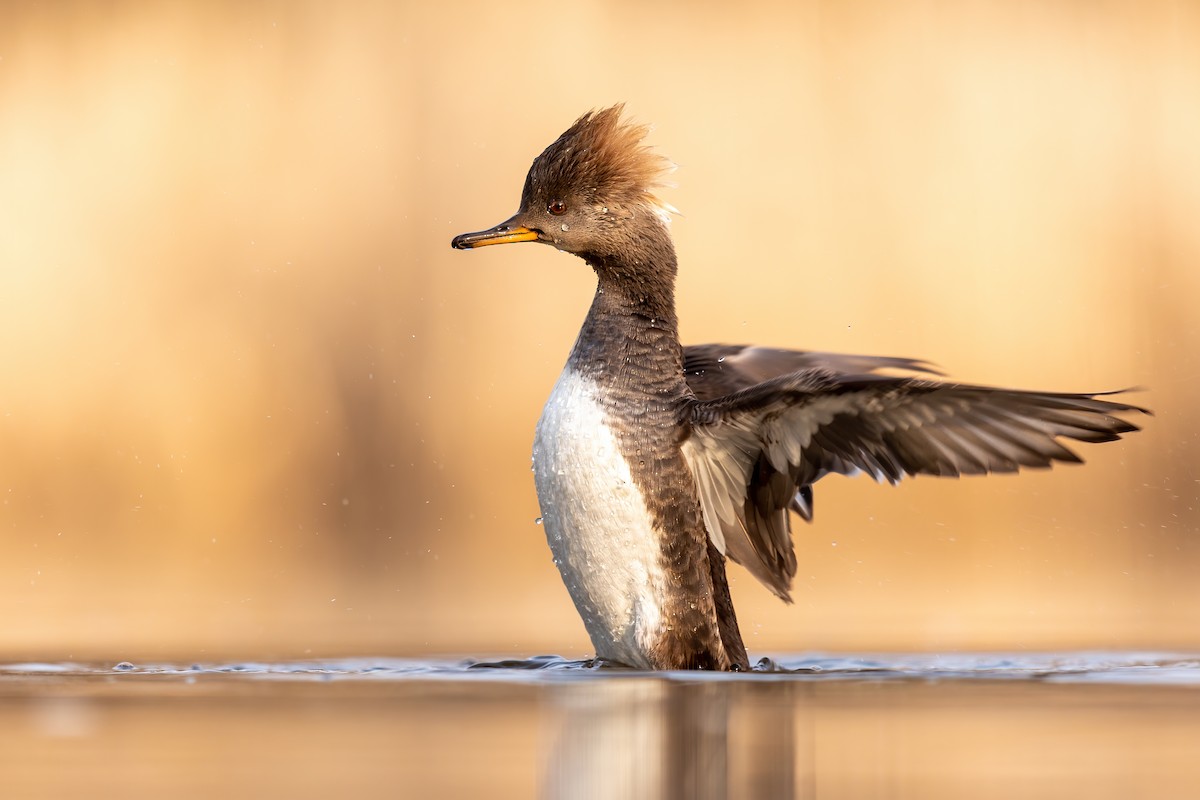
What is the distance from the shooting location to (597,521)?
6027 millimetres

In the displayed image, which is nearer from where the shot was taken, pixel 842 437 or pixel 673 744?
pixel 673 744

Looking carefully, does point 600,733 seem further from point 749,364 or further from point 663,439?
point 749,364

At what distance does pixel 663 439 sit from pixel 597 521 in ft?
1.17

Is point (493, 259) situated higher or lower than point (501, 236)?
higher

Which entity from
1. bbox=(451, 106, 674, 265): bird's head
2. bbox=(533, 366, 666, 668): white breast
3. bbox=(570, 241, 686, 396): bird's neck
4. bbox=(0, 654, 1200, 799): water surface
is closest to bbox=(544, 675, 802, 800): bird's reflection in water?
bbox=(0, 654, 1200, 799): water surface

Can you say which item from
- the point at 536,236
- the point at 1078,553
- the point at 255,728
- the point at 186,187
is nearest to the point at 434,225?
the point at 186,187

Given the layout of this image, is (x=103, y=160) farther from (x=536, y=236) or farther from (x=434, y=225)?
(x=536, y=236)

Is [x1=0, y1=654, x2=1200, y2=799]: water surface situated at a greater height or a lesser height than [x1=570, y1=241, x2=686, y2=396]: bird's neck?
lesser

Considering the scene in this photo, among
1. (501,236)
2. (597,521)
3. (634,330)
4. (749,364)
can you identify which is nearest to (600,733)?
(597,521)

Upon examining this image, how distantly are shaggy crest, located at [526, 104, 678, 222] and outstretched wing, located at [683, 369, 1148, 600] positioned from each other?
905 mm

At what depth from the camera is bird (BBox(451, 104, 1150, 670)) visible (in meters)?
5.57

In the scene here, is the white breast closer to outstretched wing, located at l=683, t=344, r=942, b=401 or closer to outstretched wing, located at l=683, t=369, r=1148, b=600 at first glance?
outstretched wing, located at l=683, t=369, r=1148, b=600

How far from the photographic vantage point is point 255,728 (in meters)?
4.64

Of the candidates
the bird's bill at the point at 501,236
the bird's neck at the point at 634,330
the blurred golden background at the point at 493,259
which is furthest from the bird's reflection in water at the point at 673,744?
the blurred golden background at the point at 493,259
